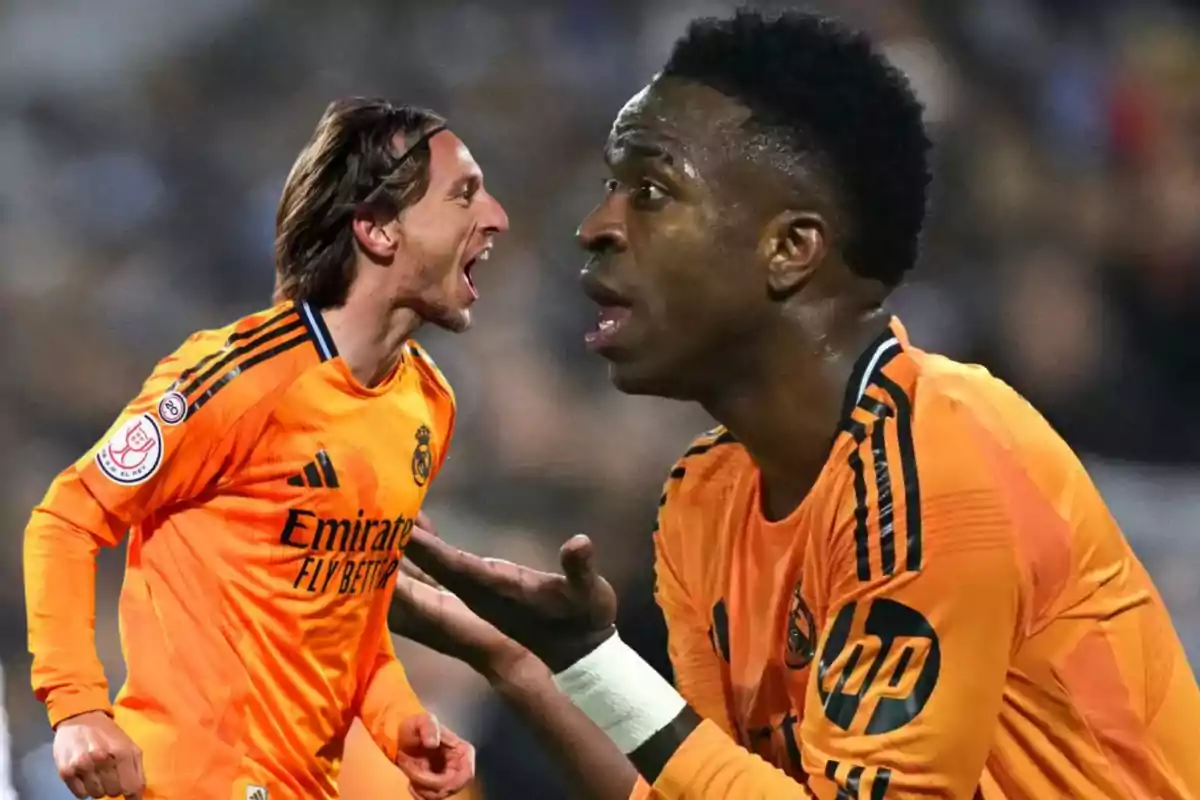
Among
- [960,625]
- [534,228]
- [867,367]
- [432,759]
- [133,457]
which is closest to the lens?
[960,625]

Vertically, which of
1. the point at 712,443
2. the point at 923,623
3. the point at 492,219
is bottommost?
the point at 923,623

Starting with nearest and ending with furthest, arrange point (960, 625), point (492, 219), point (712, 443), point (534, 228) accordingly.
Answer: point (960, 625) → point (712, 443) → point (492, 219) → point (534, 228)

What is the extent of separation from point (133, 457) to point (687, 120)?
2.28ft

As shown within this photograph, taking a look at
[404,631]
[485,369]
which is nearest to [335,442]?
[404,631]

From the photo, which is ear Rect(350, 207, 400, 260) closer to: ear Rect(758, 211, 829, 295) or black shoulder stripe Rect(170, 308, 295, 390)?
black shoulder stripe Rect(170, 308, 295, 390)

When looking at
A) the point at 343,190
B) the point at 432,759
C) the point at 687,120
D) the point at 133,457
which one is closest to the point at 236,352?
the point at 133,457

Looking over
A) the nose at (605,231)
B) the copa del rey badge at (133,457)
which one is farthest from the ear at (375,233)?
the nose at (605,231)

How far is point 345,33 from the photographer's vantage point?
197cm

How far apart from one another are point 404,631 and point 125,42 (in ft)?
3.23

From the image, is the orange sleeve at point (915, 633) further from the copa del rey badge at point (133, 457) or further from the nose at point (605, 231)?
the copa del rey badge at point (133, 457)

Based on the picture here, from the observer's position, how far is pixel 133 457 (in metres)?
1.33

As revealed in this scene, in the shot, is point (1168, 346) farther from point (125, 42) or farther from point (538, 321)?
point (125, 42)

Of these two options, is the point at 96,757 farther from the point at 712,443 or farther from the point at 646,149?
the point at 646,149

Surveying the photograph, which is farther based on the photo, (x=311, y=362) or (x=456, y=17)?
(x=456, y=17)
